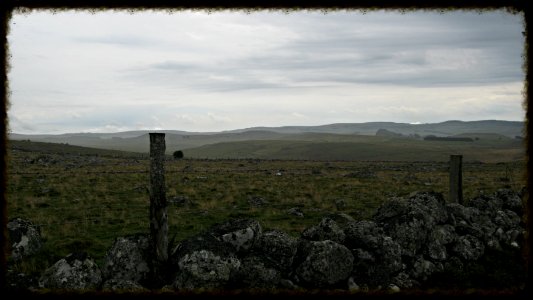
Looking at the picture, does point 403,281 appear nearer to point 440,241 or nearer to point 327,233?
point 327,233

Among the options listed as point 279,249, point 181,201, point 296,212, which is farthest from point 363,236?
point 181,201

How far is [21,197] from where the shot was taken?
68.6 feet

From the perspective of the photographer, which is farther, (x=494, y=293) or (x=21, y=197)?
(x=21, y=197)

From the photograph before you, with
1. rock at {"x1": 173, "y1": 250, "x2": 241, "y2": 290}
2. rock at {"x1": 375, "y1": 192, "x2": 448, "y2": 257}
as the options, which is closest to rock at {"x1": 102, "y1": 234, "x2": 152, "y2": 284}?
rock at {"x1": 173, "y1": 250, "x2": 241, "y2": 290}

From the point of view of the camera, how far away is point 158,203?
24.8ft

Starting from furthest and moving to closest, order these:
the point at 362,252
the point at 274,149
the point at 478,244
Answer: the point at 274,149 < the point at 478,244 < the point at 362,252

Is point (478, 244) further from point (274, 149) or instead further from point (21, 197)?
point (274, 149)

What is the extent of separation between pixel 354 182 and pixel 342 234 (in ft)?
77.9

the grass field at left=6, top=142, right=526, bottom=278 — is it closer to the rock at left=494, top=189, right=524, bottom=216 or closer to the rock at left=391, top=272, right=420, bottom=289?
the rock at left=391, top=272, right=420, bottom=289

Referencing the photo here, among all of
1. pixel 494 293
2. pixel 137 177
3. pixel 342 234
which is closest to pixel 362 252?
pixel 342 234

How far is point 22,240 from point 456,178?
1335cm

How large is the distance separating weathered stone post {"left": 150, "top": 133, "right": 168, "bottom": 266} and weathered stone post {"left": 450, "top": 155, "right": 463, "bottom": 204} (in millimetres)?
10659
